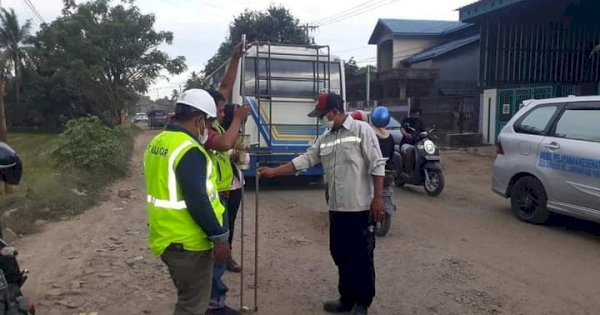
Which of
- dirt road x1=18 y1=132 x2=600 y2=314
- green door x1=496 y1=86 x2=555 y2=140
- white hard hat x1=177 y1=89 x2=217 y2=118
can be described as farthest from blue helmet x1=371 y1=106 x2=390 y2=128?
green door x1=496 y1=86 x2=555 y2=140

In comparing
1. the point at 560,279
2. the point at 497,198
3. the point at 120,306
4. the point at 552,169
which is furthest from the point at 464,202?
the point at 120,306

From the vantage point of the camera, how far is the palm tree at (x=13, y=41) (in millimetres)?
45256

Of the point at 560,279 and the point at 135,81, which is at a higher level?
the point at 135,81

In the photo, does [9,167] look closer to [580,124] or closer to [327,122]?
[327,122]

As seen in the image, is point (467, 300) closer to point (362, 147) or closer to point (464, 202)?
point (362, 147)

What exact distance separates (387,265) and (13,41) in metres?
48.0

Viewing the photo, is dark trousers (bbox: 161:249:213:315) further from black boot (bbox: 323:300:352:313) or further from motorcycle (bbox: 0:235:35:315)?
black boot (bbox: 323:300:352:313)

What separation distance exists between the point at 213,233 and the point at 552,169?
5.39 m

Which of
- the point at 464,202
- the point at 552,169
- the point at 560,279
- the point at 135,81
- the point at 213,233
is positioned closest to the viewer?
the point at 213,233

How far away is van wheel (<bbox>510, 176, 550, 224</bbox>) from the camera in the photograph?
23.9ft

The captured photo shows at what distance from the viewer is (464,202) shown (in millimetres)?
9562

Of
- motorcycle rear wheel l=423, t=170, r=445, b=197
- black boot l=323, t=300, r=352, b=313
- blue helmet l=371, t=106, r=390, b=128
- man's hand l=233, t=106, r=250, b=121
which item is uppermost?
man's hand l=233, t=106, r=250, b=121

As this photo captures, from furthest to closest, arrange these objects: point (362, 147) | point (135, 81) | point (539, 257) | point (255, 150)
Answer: point (135, 81), point (255, 150), point (539, 257), point (362, 147)

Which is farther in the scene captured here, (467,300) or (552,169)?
(552,169)
